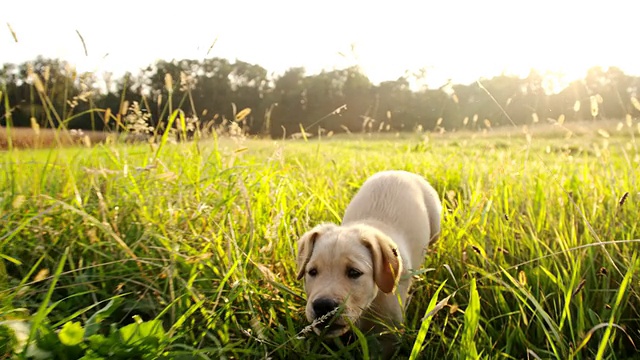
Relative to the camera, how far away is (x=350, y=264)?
100 inches

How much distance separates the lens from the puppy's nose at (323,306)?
7.20 ft

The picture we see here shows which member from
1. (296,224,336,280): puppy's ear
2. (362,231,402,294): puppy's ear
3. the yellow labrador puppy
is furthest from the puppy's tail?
(296,224,336,280): puppy's ear

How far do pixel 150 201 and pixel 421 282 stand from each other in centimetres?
166

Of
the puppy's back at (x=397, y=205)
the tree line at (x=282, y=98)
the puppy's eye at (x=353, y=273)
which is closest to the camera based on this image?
the puppy's eye at (x=353, y=273)

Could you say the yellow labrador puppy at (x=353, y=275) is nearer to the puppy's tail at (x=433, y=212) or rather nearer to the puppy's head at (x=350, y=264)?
the puppy's head at (x=350, y=264)

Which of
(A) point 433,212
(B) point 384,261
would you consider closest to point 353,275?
(B) point 384,261

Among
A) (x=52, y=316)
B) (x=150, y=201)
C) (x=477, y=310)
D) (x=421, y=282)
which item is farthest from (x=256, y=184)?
(x=477, y=310)

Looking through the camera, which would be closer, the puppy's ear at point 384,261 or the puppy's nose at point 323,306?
the puppy's nose at point 323,306

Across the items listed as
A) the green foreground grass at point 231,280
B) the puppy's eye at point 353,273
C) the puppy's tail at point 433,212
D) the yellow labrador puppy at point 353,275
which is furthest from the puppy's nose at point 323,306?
the puppy's tail at point 433,212

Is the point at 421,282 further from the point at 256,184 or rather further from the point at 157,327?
the point at 157,327

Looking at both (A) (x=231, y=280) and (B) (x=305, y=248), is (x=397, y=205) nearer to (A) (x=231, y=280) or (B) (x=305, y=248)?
(B) (x=305, y=248)

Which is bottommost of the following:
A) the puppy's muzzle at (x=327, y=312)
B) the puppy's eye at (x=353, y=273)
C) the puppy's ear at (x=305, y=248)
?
the puppy's muzzle at (x=327, y=312)

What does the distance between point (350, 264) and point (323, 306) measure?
0.40 m

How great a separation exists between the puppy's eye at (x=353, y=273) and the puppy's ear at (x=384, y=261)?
0.09 metres
